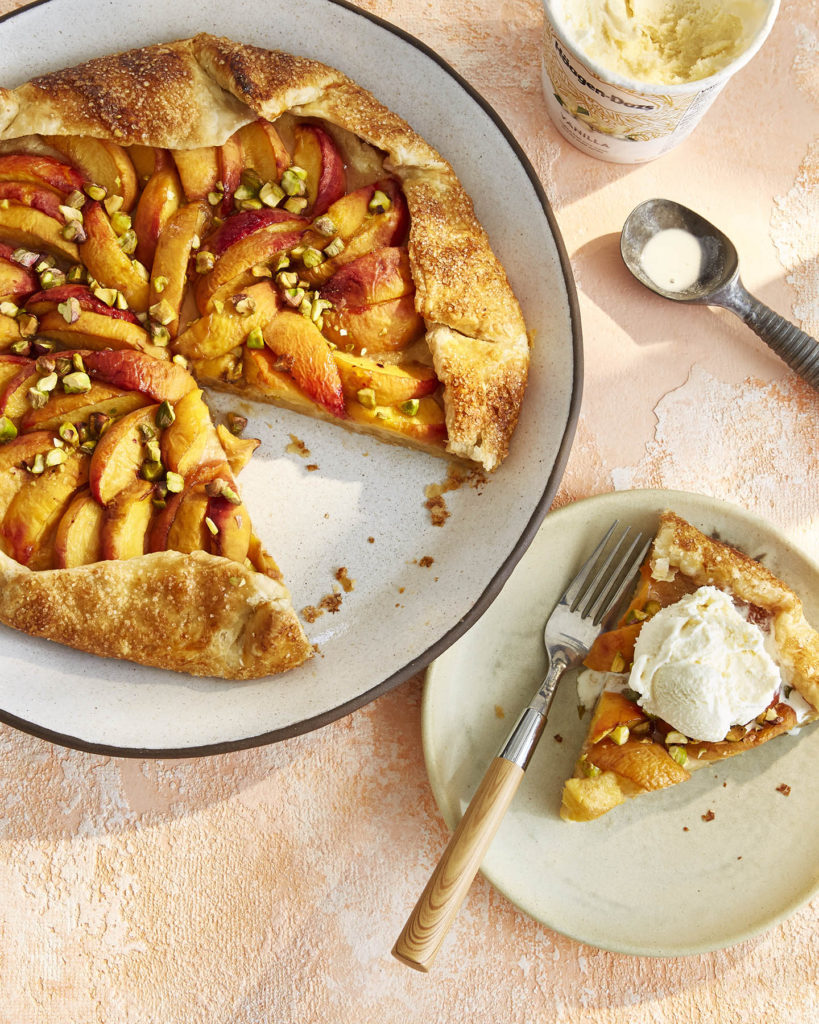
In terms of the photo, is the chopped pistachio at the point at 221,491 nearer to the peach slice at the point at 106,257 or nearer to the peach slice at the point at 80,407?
the peach slice at the point at 80,407

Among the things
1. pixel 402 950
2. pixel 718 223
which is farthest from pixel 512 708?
pixel 718 223

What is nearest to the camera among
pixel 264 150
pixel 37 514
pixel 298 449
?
pixel 37 514

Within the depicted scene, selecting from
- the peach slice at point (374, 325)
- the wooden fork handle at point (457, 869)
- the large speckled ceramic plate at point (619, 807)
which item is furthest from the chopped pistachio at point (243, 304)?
the wooden fork handle at point (457, 869)

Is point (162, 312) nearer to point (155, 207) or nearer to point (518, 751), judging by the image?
point (155, 207)

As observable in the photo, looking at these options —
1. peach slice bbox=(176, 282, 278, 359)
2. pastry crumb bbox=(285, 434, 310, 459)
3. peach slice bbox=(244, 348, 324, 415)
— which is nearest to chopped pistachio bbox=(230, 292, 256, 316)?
peach slice bbox=(176, 282, 278, 359)

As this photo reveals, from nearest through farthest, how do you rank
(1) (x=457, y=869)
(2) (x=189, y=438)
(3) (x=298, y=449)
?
(1) (x=457, y=869), (2) (x=189, y=438), (3) (x=298, y=449)

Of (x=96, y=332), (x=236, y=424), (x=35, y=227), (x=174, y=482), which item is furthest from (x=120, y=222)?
(x=174, y=482)

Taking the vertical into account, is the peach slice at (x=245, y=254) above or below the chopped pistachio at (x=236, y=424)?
above
